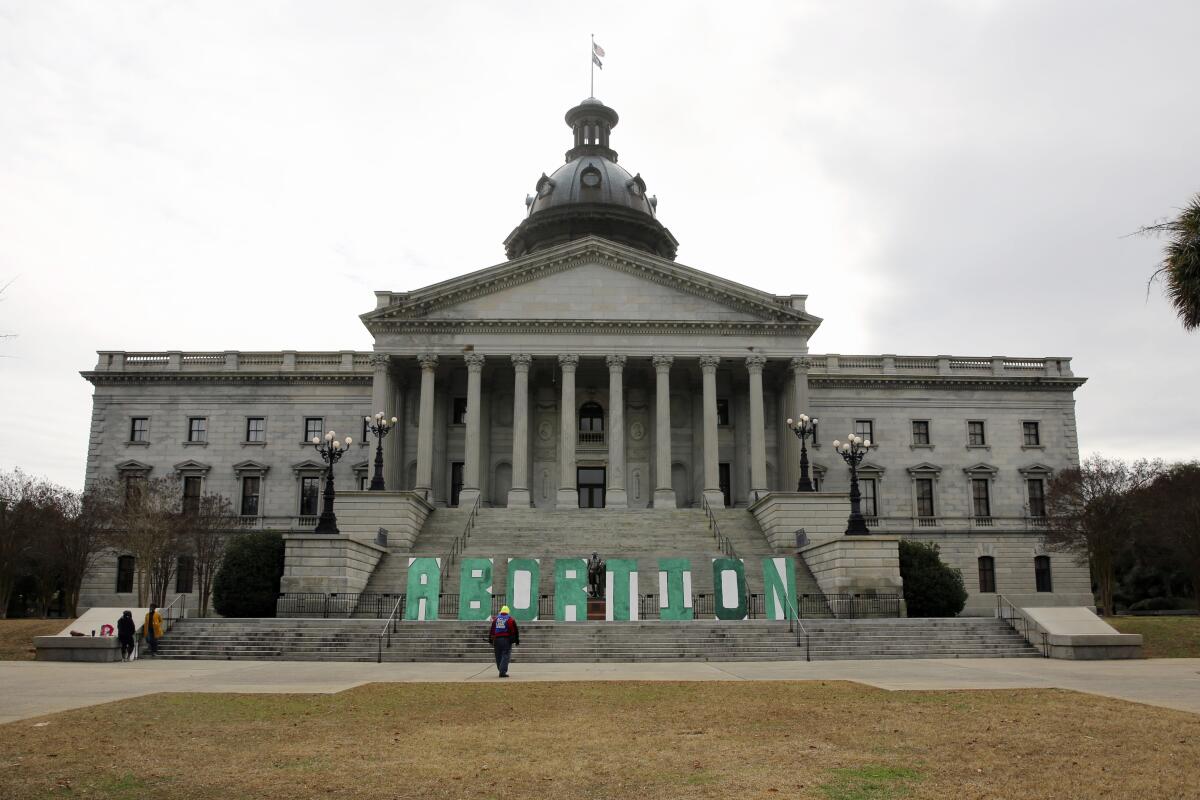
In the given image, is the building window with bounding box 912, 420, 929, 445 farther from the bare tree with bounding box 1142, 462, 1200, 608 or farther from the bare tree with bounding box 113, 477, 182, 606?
the bare tree with bounding box 113, 477, 182, 606

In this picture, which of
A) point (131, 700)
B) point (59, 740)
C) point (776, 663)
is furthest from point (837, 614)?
point (59, 740)

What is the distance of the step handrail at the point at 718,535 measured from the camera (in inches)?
1701

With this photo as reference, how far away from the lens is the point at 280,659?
1070 inches

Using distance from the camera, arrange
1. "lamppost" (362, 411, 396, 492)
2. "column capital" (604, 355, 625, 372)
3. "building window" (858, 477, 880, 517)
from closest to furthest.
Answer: "lamppost" (362, 411, 396, 492)
"column capital" (604, 355, 625, 372)
"building window" (858, 477, 880, 517)

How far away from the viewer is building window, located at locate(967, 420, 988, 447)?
62.5 m

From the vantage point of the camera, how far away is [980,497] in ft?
203

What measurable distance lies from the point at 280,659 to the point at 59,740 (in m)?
15.2

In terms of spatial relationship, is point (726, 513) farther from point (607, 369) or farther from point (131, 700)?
point (131, 700)

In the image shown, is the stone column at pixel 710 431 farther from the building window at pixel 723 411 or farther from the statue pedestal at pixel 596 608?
the statue pedestal at pixel 596 608

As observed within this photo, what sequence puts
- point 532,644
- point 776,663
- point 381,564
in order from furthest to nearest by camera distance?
point 381,564
point 532,644
point 776,663

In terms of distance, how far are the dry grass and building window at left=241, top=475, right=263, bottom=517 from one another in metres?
25.7

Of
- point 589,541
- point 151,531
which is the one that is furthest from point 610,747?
point 151,531

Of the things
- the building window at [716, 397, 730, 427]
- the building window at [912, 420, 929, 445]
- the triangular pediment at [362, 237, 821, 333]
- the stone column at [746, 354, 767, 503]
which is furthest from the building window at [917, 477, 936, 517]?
the triangular pediment at [362, 237, 821, 333]

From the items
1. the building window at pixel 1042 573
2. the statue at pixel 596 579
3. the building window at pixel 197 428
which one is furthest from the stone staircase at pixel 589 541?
the building window at pixel 1042 573
